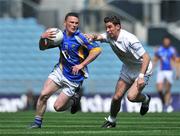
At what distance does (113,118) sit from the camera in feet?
49.7

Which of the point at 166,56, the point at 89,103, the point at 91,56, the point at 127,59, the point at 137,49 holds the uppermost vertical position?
the point at 137,49

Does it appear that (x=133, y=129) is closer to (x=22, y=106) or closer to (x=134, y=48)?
(x=134, y=48)

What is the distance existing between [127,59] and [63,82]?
124 centimetres

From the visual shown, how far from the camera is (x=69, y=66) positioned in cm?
1506

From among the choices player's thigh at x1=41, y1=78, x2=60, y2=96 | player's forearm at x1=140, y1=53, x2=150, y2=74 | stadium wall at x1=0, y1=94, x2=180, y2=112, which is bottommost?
stadium wall at x1=0, y1=94, x2=180, y2=112

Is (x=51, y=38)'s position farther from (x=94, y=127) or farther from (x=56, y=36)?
(x=94, y=127)

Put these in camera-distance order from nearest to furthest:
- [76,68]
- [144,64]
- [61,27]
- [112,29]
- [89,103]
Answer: [144,64] < [112,29] < [76,68] < [89,103] < [61,27]

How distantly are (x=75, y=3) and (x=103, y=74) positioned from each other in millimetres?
3247

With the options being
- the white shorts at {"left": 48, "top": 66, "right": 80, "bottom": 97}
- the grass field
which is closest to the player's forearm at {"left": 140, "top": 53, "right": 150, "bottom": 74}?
the grass field

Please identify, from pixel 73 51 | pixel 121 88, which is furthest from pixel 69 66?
pixel 121 88

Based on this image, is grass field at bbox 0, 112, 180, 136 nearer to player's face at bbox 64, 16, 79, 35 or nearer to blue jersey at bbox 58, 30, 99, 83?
blue jersey at bbox 58, 30, 99, 83

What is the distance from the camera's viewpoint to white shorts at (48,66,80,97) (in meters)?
15.0

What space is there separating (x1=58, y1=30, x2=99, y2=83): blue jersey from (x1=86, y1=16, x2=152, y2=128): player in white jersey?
17cm

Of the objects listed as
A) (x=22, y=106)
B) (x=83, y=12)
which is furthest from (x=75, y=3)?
(x=22, y=106)
